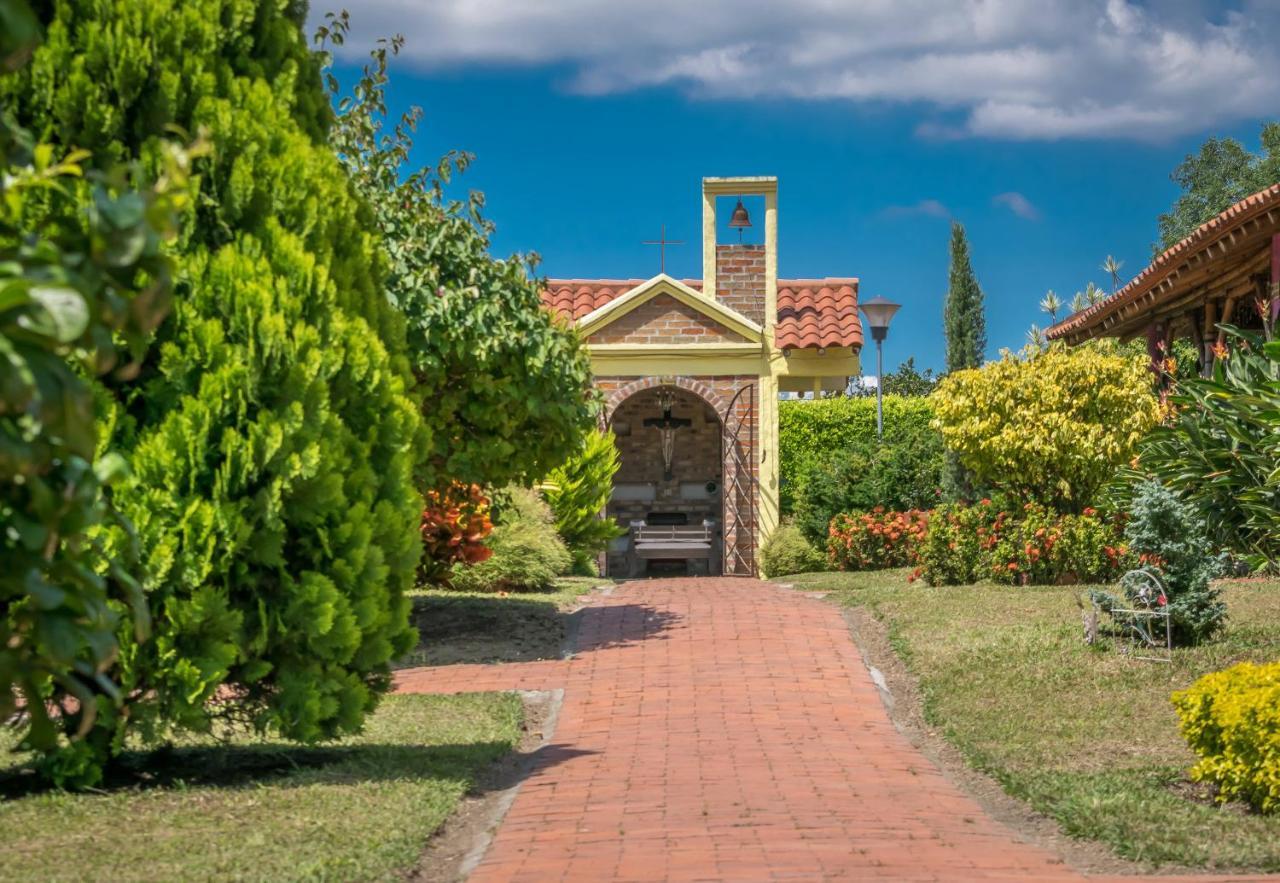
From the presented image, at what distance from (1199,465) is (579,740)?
5428 millimetres

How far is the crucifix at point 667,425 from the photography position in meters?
26.3

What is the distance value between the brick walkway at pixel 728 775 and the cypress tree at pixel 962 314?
18.0 meters

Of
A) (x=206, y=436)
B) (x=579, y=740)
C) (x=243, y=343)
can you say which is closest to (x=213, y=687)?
(x=206, y=436)

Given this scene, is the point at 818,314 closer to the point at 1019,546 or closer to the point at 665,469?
the point at 665,469

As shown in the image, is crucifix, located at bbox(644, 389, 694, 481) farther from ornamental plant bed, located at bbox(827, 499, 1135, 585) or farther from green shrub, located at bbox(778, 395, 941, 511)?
ornamental plant bed, located at bbox(827, 499, 1135, 585)

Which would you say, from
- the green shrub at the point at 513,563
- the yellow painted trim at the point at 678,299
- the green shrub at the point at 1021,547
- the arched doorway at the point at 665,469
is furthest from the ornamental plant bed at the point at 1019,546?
the arched doorway at the point at 665,469

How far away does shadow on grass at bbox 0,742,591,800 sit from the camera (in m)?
7.37

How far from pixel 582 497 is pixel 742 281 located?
5.44 metres

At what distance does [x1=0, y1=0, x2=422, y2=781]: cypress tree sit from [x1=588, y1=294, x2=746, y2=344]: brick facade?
16.7 meters

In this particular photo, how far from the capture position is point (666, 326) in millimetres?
24234

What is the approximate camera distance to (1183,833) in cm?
671

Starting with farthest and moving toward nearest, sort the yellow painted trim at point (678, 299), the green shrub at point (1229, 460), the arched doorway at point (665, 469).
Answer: the arched doorway at point (665, 469)
the yellow painted trim at point (678, 299)
the green shrub at point (1229, 460)

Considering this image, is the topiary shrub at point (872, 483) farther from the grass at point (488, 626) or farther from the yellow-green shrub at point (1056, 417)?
the grass at point (488, 626)

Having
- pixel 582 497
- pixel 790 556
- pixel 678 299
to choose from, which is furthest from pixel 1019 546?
pixel 678 299
